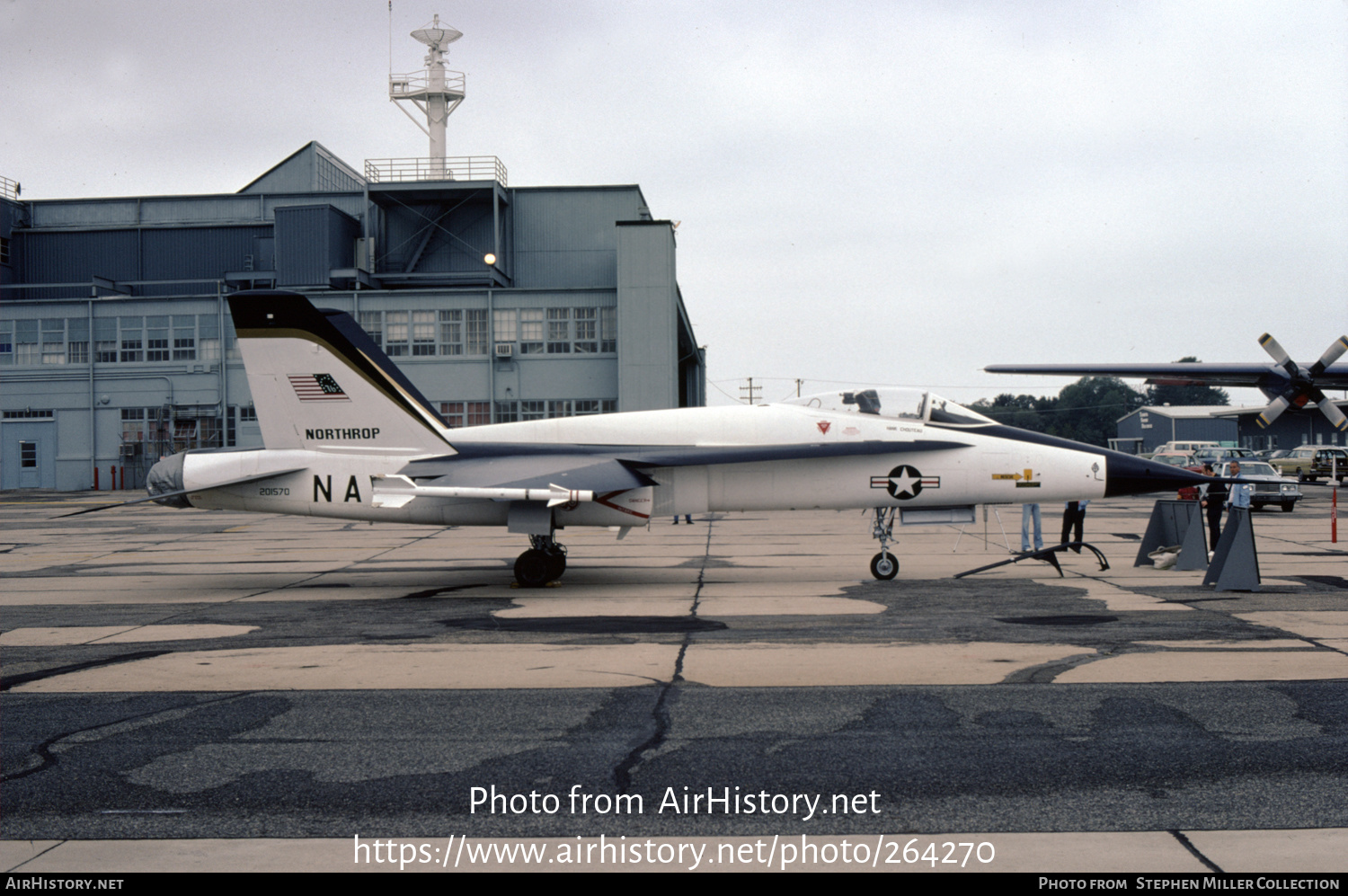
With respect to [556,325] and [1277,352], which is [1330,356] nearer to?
[1277,352]

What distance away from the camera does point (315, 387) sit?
47.7 feet

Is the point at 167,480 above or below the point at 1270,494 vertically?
above

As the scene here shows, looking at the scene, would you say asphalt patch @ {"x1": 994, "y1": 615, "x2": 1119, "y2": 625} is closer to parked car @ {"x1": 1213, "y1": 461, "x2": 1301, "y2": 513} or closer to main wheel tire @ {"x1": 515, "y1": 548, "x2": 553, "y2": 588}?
main wheel tire @ {"x1": 515, "y1": 548, "x2": 553, "y2": 588}

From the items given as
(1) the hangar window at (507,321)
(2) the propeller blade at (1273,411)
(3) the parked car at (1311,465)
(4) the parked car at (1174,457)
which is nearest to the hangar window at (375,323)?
(1) the hangar window at (507,321)

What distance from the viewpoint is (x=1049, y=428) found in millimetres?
123938

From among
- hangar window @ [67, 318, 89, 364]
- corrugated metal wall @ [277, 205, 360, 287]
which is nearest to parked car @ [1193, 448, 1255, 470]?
corrugated metal wall @ [277, 205, 360, 287]

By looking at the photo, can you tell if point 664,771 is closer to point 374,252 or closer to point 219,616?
point 219,616

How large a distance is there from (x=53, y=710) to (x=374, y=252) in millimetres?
46426

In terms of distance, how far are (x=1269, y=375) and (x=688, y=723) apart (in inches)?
1053

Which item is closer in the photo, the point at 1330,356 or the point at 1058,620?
the point at 1058,620

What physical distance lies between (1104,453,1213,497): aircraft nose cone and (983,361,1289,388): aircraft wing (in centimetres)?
1147

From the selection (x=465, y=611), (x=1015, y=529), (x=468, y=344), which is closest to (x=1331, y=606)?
(x=465, y=611)

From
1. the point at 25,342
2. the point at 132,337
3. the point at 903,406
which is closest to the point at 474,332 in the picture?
the point at 132,337

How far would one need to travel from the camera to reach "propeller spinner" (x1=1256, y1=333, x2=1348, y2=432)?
23.9m
